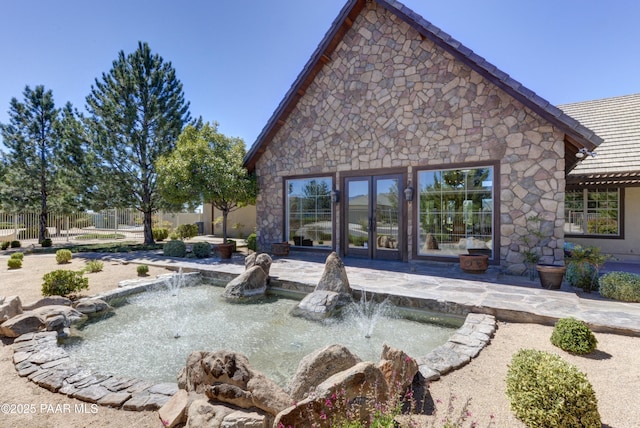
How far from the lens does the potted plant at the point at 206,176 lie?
409 inches

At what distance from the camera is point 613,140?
32.7 ft

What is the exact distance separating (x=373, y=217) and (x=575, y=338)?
6.01m

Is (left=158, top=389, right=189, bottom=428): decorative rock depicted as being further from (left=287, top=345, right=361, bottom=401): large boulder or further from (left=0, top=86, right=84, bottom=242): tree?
(left=0, top=86, right=84, bottom=242): tree

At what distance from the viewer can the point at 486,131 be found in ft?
25.0

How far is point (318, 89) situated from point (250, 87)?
474 centimetres

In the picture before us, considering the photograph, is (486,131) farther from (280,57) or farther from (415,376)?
(280,57)

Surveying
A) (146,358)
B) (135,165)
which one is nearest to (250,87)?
(135,165)

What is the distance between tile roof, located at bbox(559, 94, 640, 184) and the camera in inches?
345

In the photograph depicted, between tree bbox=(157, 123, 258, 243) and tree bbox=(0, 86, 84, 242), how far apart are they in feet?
20.2

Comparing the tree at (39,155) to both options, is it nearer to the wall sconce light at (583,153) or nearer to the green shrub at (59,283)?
the green shrub at (59,283)

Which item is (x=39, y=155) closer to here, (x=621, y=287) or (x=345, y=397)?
(x=345, y=397)

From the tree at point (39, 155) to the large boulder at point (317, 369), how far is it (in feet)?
51.5

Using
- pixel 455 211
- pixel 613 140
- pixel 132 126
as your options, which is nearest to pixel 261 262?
pixel 455 211

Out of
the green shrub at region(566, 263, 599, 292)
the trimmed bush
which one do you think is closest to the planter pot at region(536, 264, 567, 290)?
the green shrub at region(566, 263, 599, 292)
